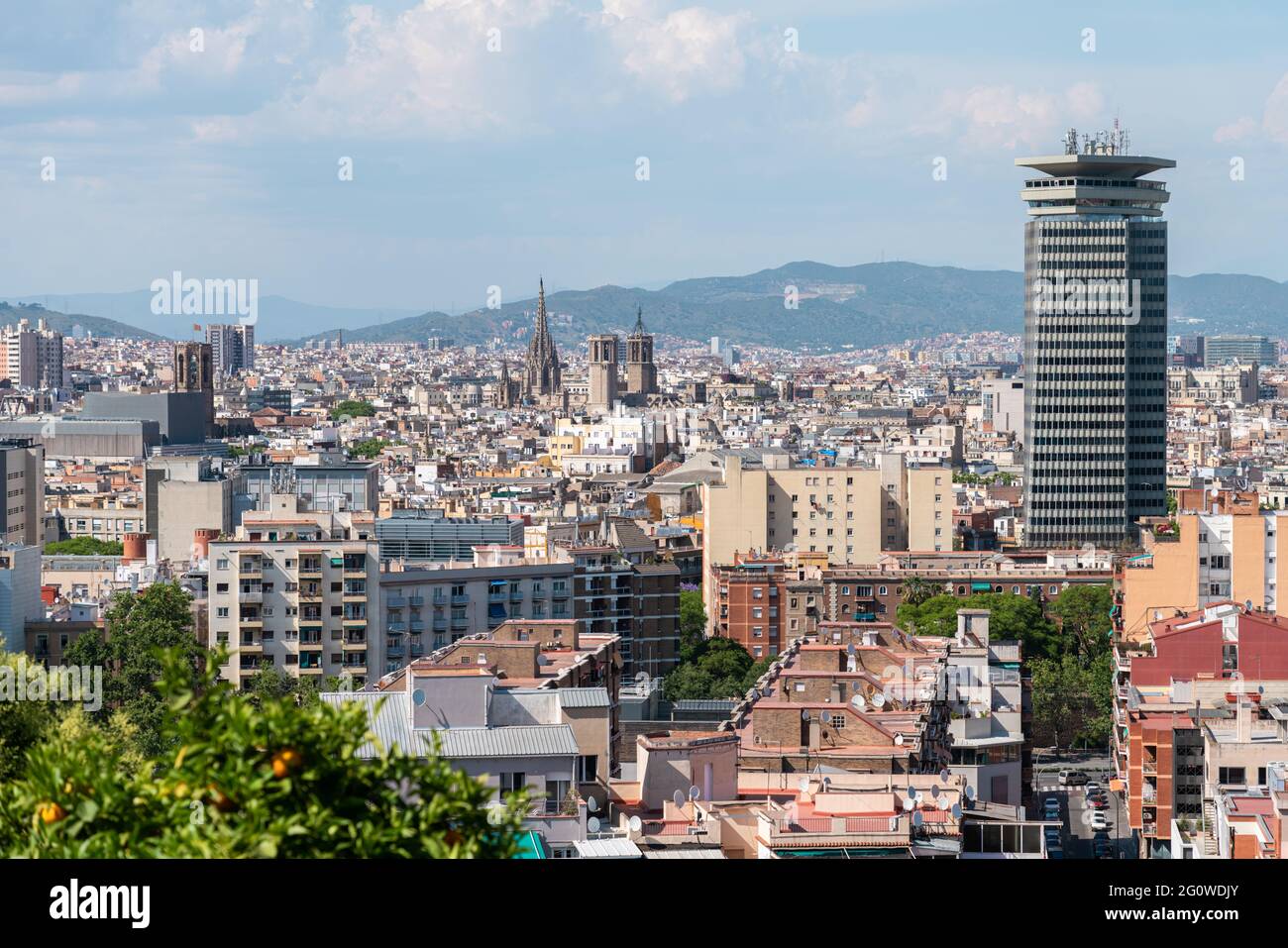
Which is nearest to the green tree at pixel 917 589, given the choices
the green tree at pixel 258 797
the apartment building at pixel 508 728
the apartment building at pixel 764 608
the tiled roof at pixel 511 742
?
the apartment building at pixel 764 608

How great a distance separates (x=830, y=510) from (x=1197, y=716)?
38.9 m

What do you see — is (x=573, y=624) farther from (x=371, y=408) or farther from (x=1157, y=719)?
(x=371, y=408)

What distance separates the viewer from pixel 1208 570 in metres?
43.2

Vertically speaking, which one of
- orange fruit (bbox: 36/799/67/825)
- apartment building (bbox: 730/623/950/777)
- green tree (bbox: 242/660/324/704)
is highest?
orange fruit (bbox: 36/799/67/825)

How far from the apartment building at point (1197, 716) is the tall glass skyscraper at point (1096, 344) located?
37.9m

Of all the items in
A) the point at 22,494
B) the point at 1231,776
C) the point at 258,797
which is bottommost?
the point at 22,494

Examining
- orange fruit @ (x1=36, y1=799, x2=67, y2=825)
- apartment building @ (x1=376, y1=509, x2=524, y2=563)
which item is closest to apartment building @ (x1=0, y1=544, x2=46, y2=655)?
apartment building @ (x1=376, y1=509, x2=524, y2=563)

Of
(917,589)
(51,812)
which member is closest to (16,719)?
(51,812)

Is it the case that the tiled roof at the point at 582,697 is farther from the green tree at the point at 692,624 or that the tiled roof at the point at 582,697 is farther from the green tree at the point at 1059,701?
the green tree at the point at 692,624

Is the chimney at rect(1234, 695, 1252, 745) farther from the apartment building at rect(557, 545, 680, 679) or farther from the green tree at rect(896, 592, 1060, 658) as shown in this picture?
the green tree at rect(896, 592, 1060, 658)

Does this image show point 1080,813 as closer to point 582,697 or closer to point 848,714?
point 848,714

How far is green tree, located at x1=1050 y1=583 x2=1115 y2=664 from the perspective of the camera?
51.8 meters

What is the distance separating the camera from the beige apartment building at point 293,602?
38.9m

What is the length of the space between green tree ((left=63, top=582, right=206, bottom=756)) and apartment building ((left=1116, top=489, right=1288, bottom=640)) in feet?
50.2
